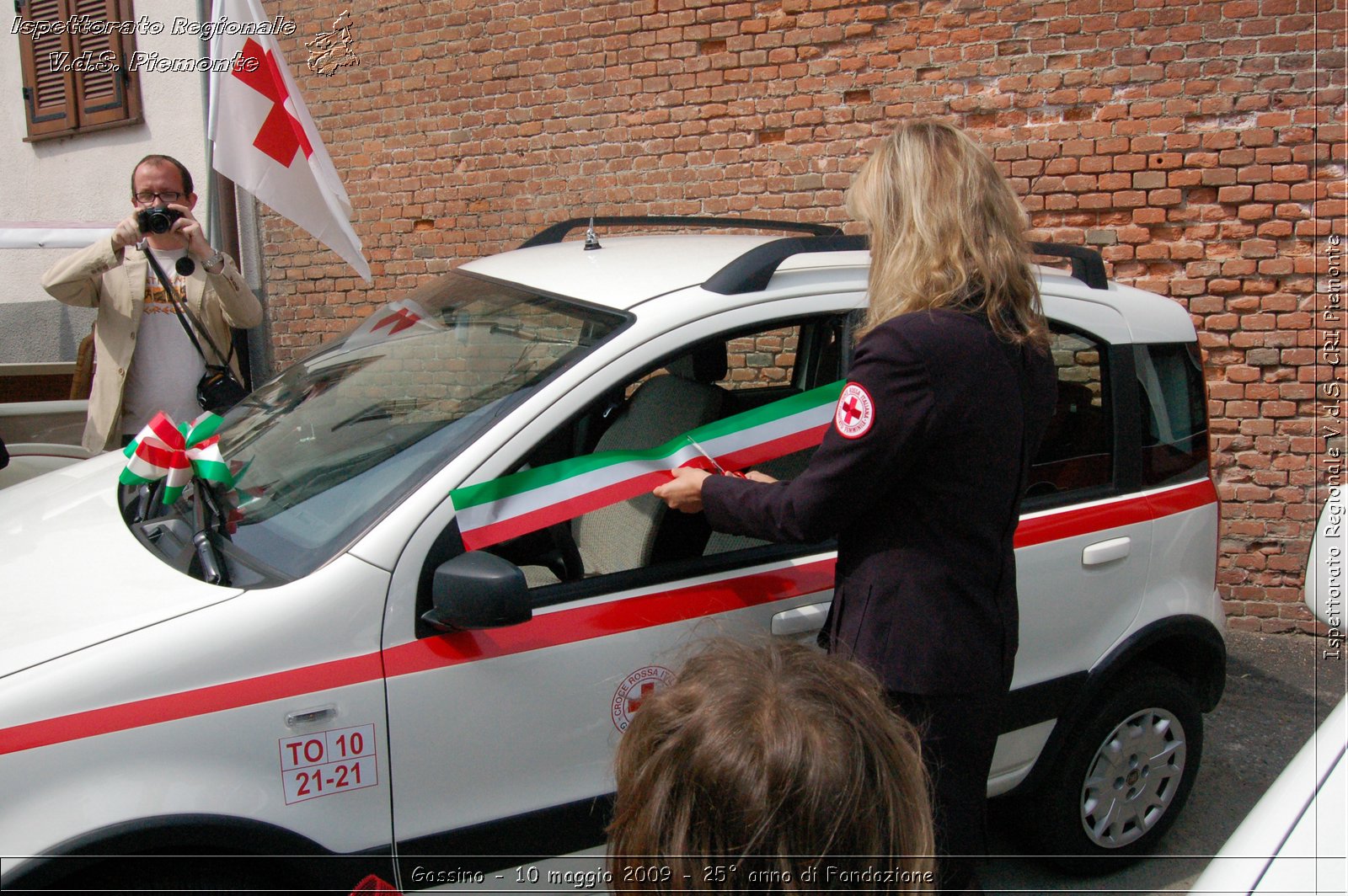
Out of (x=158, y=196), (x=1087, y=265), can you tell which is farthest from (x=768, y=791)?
(x=158, y=196)

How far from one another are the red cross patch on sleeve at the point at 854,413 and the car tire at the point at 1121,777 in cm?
151

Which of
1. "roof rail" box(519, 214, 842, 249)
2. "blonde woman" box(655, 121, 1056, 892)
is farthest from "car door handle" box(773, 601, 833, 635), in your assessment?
"roof rail" box(519, 214, 842, 249)

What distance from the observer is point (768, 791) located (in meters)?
1.06

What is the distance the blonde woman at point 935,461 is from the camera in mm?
1882

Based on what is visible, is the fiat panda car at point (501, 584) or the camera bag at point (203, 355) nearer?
the fiat panda car at point (501, 584)

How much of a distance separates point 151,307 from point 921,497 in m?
3.38

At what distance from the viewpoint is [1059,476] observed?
2.80m

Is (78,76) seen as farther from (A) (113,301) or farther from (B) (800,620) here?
(B) (800,620)

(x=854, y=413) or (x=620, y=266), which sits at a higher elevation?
(x=620, y=266)

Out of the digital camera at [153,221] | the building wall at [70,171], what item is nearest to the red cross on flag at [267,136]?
the digital camera at [153,221]

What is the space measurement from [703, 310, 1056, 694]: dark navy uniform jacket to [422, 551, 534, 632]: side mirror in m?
0.42

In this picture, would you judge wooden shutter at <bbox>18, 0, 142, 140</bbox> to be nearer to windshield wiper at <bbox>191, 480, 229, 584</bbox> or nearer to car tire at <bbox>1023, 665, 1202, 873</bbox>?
windshield wiper at <bbox>191, 480, 229, 584</bbox>

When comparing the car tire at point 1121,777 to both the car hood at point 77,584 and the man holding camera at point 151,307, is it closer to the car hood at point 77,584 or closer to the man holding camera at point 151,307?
the car hood at point 77,584

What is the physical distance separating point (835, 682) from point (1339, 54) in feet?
15.7
